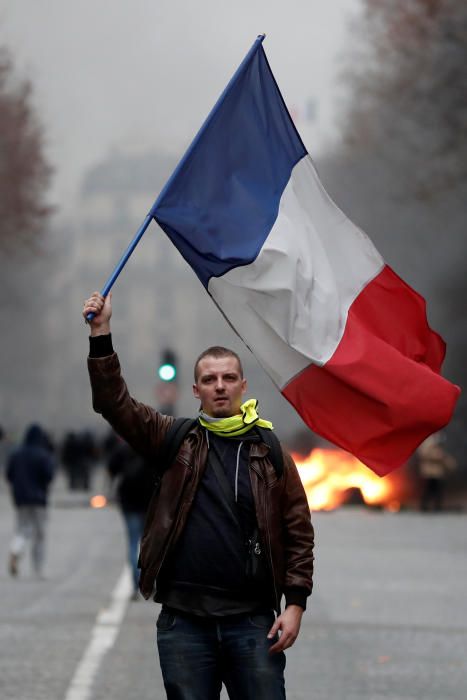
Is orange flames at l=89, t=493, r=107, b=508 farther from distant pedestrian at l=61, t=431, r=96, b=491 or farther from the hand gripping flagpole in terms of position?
the hand gripping flagpole

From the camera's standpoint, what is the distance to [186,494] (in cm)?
598

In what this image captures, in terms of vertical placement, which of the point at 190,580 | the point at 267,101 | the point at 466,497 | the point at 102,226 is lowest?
the point at 466,497

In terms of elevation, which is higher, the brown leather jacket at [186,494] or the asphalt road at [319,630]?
the brown leather jacket at [186,494]

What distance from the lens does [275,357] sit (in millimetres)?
6871

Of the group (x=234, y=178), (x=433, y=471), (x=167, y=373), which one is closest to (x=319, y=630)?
(x=234, y=178)

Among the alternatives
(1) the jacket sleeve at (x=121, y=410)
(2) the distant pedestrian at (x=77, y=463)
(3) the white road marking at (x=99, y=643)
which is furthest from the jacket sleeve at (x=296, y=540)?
(2) the distant pedestrian at (x=77, y=463)


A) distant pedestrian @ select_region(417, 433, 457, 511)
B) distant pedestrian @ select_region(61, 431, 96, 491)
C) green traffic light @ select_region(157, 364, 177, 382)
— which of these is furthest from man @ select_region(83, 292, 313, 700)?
distant pedestrian @ select_region(61, 431, 96, 491)

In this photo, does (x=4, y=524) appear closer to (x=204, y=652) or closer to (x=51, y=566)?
(x=51, y=566)

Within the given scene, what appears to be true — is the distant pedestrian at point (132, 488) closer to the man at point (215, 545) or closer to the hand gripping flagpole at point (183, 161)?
the hand gripping flagpole at point (183, 161)

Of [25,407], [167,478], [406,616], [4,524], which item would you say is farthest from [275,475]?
[25,407]

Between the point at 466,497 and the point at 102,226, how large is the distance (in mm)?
113595

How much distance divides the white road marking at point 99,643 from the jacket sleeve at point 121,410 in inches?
170

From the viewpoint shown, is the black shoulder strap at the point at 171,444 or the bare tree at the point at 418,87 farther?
the bare tree at the point at 418,87

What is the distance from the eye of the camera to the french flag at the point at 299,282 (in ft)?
22.0
